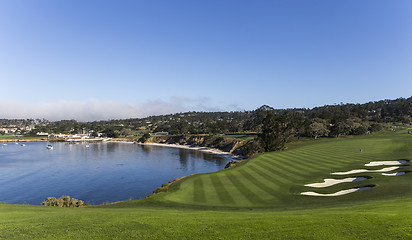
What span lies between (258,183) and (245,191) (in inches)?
156

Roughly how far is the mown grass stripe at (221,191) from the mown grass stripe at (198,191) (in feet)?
5.54

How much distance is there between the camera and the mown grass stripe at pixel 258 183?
79.6 feet

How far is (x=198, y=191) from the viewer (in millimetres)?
26312

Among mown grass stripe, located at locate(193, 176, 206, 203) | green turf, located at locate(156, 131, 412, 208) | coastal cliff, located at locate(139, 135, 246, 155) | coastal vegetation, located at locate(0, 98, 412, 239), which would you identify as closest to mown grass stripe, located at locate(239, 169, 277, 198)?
green turf, located at locate(156, 131, 412, 208)

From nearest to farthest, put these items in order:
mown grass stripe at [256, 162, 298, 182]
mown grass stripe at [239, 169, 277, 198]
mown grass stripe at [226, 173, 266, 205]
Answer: mown grass stripe at [226, 173, 266, 205], mown grass stripe at [239, 169, 277, 198], mown grass stripe at [256, 162, 298, 182]

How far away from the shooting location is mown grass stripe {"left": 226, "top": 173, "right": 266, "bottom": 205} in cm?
2144

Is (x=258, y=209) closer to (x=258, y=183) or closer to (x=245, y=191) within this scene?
(x=245, y=191)

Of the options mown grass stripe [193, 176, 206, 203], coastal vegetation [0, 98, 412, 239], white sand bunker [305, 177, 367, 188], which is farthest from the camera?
white sand bunker [305, 177, 367, 188]

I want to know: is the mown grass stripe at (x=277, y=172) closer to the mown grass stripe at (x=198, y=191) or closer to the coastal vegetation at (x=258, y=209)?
the coastal vegetation at (x=258, y=209)

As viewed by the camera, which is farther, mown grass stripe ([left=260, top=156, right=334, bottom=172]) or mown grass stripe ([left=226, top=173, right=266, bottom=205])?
mown grass stripe ([left=260, top=156, right=334, bottom=172])

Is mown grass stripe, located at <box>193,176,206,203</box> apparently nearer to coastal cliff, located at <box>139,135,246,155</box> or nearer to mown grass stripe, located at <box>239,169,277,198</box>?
mown grass stripe, located at <box>239,169,277,198</box>

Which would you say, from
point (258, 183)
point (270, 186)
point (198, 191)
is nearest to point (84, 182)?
point (198, 191)

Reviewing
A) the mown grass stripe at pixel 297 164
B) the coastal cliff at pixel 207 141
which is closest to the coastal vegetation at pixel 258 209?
the mown grass stripe at pixel 297 164

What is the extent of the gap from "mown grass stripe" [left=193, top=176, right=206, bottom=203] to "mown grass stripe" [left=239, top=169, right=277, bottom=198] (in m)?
6.80
